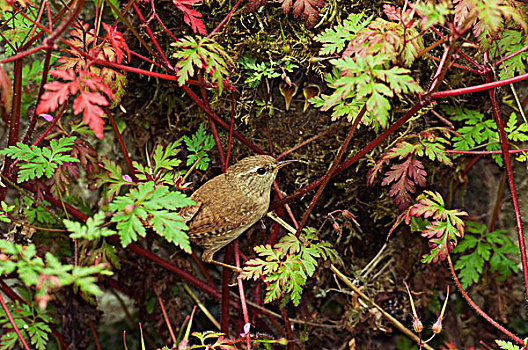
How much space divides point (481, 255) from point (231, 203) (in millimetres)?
1640

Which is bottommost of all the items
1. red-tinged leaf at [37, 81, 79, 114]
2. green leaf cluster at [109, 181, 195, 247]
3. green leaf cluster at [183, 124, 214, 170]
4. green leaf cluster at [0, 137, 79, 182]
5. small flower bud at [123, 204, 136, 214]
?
green leaf cluster at [183, 124, 214, 170]

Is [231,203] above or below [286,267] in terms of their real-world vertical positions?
above

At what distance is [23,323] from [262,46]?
6.25 ft

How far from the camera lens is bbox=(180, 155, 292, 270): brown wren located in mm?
2336

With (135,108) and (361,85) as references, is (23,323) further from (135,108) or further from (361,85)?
(361,85)

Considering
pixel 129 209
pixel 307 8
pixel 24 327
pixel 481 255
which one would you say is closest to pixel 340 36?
pixel 307 8

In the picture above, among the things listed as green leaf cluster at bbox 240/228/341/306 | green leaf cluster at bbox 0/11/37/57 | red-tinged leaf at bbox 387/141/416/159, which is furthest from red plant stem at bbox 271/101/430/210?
green leaf cluster at bbox 0/11/37/57

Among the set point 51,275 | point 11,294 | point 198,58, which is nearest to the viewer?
point 51,275

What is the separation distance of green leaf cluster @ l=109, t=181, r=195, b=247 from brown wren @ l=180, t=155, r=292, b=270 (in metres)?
0.54

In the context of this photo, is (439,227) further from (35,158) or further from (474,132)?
(35,158)

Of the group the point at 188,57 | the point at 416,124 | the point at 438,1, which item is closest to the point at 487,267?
the point at 416,124

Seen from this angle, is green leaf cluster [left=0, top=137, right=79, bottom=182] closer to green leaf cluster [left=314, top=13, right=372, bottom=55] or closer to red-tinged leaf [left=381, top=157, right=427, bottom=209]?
green leaf cluster [left=314, top=13, right=372, bottom=55]

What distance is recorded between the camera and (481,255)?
2943 mm

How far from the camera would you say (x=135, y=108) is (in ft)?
9.59
